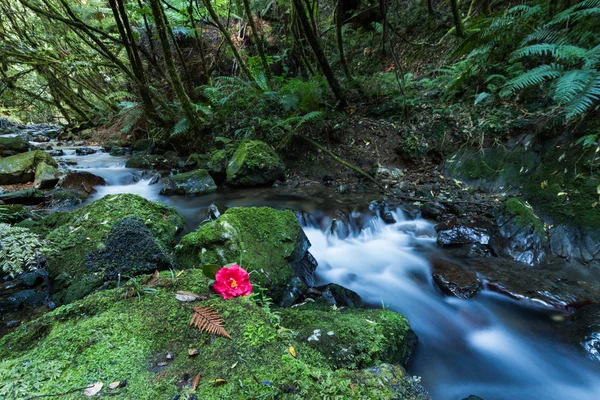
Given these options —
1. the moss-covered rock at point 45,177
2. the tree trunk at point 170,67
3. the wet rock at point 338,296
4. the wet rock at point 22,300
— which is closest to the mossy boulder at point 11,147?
the moss-covered rock at point 45,177

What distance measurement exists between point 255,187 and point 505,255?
4930mm

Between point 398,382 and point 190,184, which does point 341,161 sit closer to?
point 190,184

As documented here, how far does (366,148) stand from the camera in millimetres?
6840

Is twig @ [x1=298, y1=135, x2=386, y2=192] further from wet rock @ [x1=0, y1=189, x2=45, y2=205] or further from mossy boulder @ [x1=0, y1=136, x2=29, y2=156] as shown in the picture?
mossy boulder @ [x1=0, y1=136, x2=29, y2=156]

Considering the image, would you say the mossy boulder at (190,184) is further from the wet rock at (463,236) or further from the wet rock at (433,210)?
the wet rock at (463,236)

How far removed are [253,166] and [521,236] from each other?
16.7ft

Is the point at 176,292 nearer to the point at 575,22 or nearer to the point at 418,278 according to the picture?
the point at 418,278

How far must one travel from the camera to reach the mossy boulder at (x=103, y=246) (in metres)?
2.62

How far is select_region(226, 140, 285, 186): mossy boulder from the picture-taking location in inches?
252

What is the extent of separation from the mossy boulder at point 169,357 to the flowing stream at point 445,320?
1707 millimetres

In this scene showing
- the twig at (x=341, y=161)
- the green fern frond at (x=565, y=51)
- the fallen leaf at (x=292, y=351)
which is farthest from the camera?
the twig at (x=341, y=161)

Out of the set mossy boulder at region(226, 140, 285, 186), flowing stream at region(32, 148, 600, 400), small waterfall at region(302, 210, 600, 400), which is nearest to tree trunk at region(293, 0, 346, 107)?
mossy boulder at region(226, 140, 285, 186)

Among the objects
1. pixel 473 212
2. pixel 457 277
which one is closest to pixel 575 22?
pixel 473 212

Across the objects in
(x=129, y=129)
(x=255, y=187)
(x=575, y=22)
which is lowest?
(x=255, y=187)
